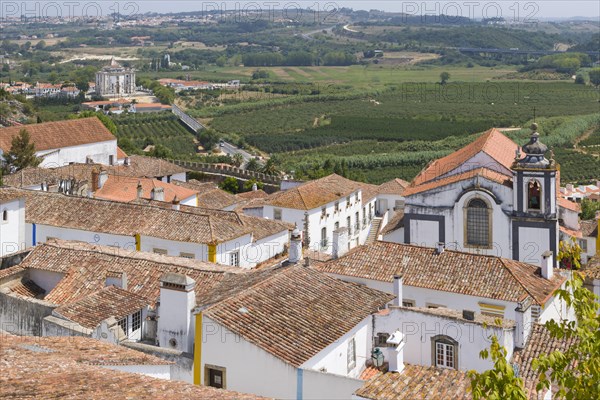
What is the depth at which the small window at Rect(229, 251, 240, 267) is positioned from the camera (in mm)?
28297

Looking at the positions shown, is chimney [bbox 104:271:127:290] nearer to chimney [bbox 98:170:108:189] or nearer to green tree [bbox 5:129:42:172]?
chimney [bbox 98:170:108:189]

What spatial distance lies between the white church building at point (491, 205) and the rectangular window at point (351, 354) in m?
15.2

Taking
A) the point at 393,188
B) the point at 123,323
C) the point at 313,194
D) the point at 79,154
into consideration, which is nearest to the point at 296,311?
the point at 123,323

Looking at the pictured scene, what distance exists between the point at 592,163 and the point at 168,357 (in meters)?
76.6

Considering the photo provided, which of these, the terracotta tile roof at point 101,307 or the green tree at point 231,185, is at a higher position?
the terracotta tile roof at point 101,307

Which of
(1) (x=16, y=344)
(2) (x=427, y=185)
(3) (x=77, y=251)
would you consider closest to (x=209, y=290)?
(3) (x=77, y=251)

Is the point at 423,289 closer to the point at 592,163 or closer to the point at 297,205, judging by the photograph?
the point at 297,205

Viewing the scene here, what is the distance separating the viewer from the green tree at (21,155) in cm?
4656

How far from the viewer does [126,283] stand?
19641 millimetres

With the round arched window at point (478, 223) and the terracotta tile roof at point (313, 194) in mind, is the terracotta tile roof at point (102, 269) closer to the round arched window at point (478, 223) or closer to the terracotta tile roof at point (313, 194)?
the round arched window at point (478, 223)

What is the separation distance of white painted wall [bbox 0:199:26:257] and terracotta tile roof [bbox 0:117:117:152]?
22226 millimetres

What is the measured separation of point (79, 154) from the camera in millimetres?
52500

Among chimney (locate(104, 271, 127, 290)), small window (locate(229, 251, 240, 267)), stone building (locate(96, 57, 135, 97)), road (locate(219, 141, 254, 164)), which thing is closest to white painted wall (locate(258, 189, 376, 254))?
small window (locate(229, 251, 240, 267))

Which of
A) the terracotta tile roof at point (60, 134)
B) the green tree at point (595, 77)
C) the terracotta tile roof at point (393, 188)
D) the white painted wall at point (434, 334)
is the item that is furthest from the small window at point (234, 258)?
the green tree at point (595, 77)
